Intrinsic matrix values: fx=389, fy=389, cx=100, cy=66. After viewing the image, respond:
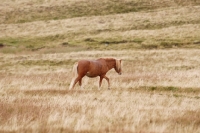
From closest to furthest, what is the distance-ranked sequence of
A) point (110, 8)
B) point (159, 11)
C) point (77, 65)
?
point (77, 65) → point (159, 11) → point (110, 8)

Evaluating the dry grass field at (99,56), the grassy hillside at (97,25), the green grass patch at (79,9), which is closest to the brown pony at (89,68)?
the dry grass field at (99,56)

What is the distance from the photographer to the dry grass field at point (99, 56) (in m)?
9.51

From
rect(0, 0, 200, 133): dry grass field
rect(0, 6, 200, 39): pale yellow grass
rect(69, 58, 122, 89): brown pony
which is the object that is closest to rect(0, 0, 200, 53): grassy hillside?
rect(0, 6, 200, 39): pale yellow grass

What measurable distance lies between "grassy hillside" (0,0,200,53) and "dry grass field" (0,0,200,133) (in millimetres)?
158

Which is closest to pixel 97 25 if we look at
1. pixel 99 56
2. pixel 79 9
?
pixel 79 9

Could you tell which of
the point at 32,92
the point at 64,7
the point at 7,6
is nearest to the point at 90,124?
the point at 32,92

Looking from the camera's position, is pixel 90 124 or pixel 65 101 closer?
pixel 90 124

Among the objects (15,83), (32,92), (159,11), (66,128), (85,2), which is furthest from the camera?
(85,2)

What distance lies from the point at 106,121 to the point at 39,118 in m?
1.62

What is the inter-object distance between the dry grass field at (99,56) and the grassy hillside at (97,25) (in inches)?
6.2

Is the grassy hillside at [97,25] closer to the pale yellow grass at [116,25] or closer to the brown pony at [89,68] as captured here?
the pale yellow grass at [116,25]

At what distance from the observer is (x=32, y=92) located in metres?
14.9

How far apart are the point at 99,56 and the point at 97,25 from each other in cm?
3121

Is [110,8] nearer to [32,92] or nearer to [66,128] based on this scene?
[32,92]
